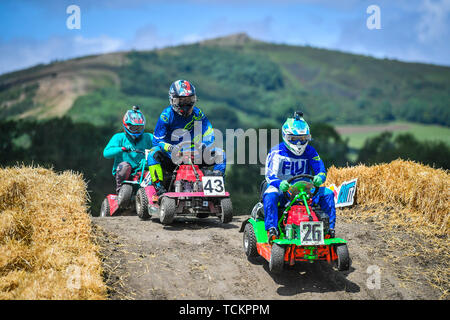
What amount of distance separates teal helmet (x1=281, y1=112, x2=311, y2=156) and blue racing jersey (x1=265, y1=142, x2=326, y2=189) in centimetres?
11

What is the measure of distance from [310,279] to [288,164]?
176cm

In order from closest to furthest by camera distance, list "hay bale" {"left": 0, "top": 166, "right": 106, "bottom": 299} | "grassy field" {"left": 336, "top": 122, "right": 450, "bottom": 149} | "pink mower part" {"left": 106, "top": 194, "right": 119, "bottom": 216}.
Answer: "hay bale" {"left": 0, "top": 166, "right": 106, "bottom": 299} < "pink mower part" {"left": 106, "top": 194, "right": 119, "bottom": 216} < "grassy field" {"left": 336, "top": 122, "right": 450, "bottom": 149}

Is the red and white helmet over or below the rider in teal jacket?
over

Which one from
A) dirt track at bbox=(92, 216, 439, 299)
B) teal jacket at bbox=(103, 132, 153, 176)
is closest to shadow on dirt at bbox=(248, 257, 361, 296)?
dirt track at bbox=(92, 216, 439, 299)

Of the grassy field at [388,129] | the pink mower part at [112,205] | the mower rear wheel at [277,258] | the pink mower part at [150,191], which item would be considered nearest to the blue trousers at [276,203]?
the mower rear wheel at [277,258]

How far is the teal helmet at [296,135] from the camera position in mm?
7516

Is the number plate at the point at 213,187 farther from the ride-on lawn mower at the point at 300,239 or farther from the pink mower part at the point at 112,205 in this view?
the pink mower part at the point at 112,205

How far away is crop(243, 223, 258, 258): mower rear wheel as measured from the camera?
7.62 metres

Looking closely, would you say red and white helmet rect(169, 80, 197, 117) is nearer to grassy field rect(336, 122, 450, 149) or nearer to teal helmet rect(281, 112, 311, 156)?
teal helmet rect(281, 112, 311, 156)

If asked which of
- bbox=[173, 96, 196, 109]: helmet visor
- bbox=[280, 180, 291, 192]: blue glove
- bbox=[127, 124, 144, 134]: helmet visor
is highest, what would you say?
bbox=[173, 96, 196, 109]: helmet visor

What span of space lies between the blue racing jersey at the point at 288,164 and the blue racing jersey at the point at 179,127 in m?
2.86

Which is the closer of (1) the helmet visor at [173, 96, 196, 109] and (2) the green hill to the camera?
(1) the helmet visor at [173, 96, 196, 109]

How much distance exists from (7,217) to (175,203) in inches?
119

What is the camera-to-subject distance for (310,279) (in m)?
7.29
